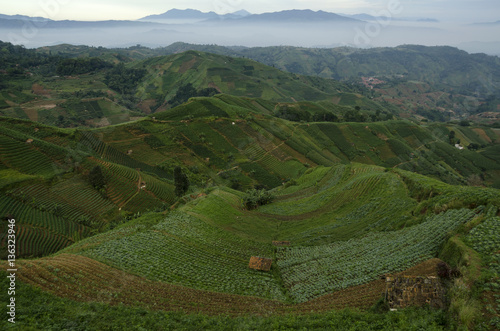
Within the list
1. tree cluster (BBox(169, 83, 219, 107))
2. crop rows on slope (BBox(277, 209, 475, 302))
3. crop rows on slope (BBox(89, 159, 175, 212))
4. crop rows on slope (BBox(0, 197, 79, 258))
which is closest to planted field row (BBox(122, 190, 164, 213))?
crop rows on slope (BBox(89, 159, 175, 212))

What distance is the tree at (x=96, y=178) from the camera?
3981cm

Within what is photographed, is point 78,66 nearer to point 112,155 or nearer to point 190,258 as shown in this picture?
point 112,155

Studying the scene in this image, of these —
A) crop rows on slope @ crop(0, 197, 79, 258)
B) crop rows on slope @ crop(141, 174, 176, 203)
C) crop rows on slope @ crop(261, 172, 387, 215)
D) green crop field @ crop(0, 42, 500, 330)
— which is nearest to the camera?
green crop field @ crop(0, 42, 500, 330)

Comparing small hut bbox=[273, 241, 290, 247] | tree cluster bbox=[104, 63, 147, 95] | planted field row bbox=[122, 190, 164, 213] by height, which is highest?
tree cluster bbox=[104, 63, 147, 95]

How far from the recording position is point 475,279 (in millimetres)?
13172

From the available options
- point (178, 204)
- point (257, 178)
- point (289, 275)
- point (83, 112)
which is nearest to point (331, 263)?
point (289, 275)

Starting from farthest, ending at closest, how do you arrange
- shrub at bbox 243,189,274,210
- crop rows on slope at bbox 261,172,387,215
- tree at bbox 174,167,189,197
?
tree at bbox 174,167,189,197
shrub at bbox 243,189,274,210
crop rows on slope at bbox 261,172,387,215

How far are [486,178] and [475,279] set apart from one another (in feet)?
272

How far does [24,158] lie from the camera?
129 ft

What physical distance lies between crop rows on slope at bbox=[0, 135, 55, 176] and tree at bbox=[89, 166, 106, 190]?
535 centimetres

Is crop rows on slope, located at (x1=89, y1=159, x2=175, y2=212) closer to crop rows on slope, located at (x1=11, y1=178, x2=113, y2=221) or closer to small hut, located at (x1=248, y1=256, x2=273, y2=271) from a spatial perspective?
crop rows on slope, located at (x1=11, y1=178, x2=113, y2=221)

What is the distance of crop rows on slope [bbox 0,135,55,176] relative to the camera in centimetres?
3769

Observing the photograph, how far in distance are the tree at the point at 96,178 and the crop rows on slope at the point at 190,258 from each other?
62.5ft

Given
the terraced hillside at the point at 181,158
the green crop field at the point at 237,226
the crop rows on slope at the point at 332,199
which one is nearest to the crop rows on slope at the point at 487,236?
the green crop field at the point at 237,226
